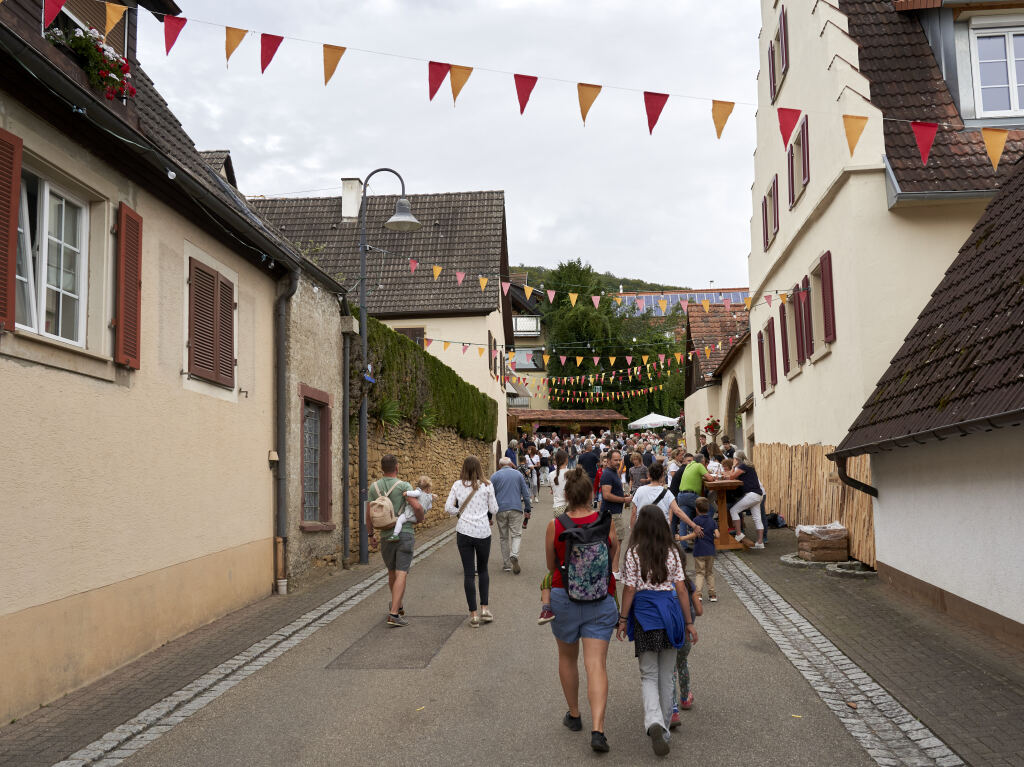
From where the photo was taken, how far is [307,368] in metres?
13.3

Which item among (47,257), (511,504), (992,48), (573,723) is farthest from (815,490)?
(47,257)

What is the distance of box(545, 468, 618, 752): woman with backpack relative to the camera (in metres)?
5.62

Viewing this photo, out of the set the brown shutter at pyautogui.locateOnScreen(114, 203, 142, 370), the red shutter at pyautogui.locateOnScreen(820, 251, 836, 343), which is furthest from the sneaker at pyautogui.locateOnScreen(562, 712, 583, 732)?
the red shutter at pyautogui.locateOnScreen(820, 251, 836, 343)

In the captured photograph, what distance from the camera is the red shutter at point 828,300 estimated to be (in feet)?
47.1

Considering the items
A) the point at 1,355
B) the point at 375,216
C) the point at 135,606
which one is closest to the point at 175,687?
the point at 135,606

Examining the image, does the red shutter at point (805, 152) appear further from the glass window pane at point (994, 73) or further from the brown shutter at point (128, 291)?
the brown shutter at point (128, 291)

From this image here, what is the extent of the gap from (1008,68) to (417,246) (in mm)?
19970

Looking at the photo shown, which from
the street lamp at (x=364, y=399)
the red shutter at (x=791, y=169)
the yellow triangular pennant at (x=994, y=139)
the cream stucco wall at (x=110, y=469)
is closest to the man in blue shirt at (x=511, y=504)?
the street lamp at (x=364, y=399)

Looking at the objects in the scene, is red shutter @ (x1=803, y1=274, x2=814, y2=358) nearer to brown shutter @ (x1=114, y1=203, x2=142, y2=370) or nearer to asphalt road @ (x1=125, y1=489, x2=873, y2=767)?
asphalt road @ (x1=125, y1=489, x2=873, y2=767)

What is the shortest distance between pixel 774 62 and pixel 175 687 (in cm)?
1595

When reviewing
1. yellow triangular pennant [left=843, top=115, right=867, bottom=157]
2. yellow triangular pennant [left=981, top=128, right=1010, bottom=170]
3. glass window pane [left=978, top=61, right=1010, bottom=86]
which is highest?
glass window pane [left=978, top=61, right=1010, bottom=86]

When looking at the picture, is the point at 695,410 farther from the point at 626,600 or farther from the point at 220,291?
the point at 626,600

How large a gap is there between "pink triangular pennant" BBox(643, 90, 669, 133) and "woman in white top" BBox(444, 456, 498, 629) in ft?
12.8

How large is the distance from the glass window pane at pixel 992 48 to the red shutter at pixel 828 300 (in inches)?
145
